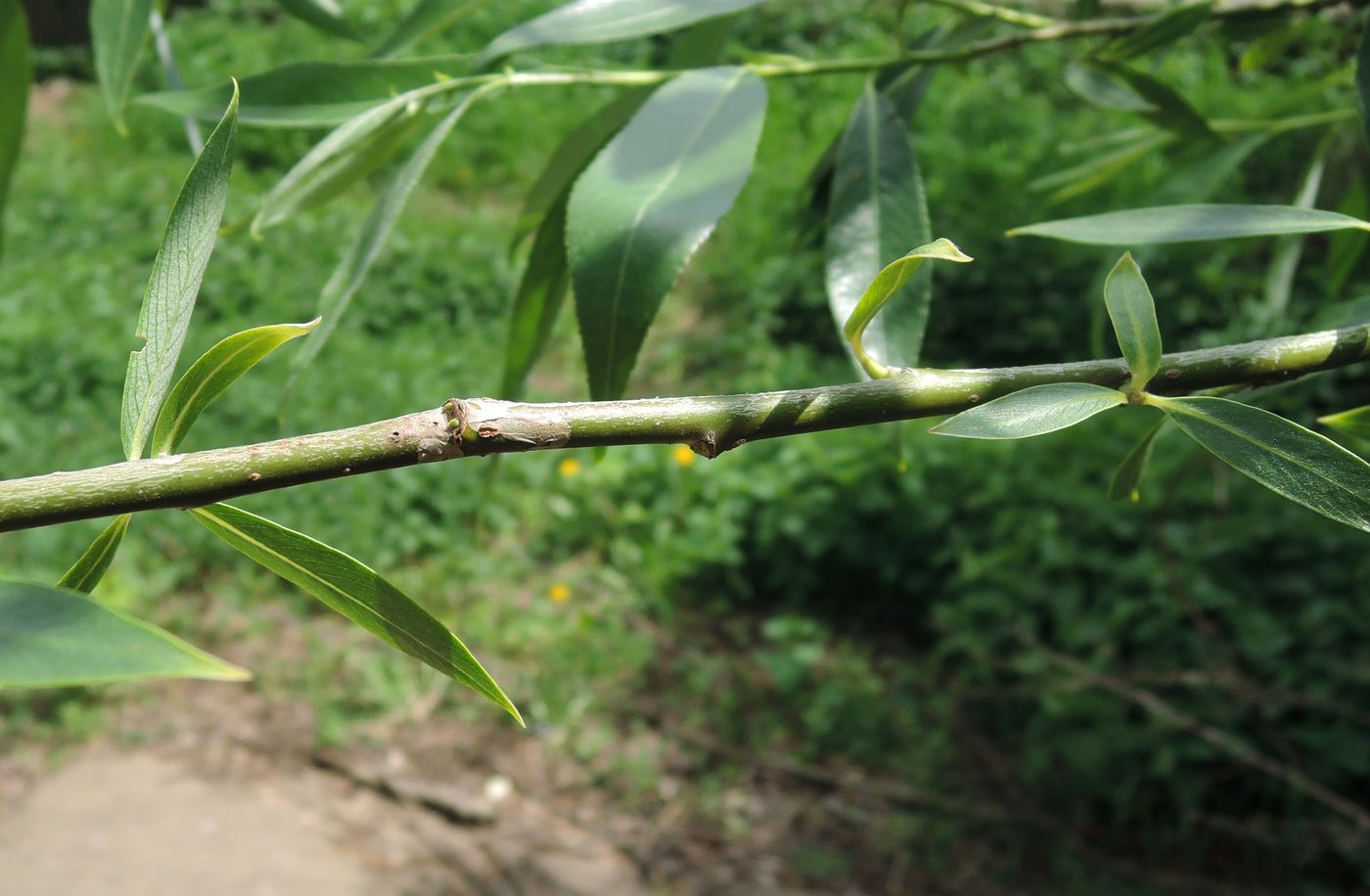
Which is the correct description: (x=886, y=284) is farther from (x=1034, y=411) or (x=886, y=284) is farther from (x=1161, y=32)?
(x=1161, y=32)

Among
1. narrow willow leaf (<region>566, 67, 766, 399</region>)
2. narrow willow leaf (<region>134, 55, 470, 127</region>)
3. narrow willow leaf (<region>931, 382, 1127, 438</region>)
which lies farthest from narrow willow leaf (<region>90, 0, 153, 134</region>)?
narrow willow leaf (<region>931, 382, 1127, 438</region>)

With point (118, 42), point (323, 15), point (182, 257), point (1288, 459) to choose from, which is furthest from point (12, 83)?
point (1288, 459)

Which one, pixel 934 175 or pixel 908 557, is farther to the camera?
pixel 934 175

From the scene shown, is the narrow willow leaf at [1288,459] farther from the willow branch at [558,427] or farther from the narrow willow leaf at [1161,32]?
the narrow willow leaf at [1161,32]

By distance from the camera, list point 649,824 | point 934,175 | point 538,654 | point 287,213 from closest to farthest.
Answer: point 287,213
point 649,824
point 538,654
point 934,175

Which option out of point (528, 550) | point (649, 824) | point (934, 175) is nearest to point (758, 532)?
point (528, 550)

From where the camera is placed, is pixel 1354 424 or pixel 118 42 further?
pixel 118 42

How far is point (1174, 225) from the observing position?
1.43 feet

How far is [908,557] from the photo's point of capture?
259 cm

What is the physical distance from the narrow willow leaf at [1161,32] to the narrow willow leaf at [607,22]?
255 millimetres

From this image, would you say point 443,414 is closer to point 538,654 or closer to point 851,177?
point 851,177

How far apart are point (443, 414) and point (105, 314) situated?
152 inches

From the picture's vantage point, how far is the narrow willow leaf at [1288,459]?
0.31 metres

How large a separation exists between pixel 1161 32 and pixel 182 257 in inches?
23.8
